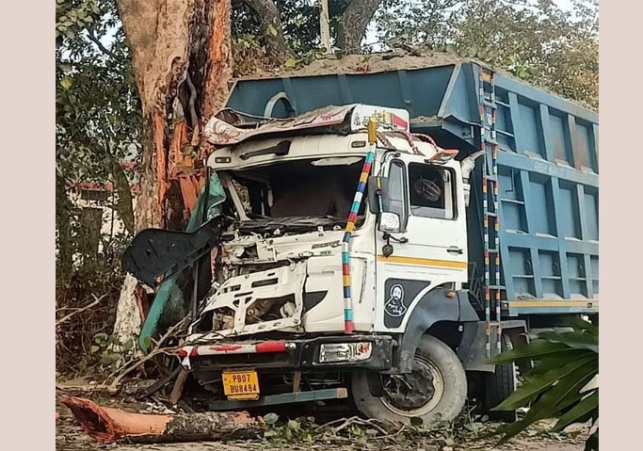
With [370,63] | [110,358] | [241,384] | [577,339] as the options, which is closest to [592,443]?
[577,339]

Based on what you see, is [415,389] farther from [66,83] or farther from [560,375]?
[66,83]

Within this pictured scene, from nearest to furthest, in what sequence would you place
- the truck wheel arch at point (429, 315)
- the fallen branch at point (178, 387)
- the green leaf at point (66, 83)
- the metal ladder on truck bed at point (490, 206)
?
the truck wheel arch at point (429, 315)
the fallen branch at point (178, 387)
the green leaf at point (66, 83)
the metal ladder on truck bed at point (490, 206)

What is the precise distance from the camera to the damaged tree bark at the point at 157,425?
465cm

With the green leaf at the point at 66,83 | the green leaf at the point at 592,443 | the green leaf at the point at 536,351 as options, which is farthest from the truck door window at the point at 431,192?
the green leaf at the point at 536,351

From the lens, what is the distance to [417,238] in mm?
4926

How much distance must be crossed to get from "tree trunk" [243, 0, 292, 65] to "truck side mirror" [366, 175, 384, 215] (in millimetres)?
1277

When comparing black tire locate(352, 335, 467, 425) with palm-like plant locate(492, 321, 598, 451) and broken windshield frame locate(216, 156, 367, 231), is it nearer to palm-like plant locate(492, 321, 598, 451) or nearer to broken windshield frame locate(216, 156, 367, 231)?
broken windshield frame locate(216, 156, 367, 231)

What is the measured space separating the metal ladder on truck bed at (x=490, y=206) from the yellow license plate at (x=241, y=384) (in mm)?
1356

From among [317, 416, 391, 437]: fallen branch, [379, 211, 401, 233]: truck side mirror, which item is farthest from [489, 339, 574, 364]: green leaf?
[317, 416, 391, 437]: fallen branch

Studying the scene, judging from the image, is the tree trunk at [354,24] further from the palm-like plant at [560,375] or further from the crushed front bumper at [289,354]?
the palm-like plant at [560,375]

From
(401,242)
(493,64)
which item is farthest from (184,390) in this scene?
(493,64)

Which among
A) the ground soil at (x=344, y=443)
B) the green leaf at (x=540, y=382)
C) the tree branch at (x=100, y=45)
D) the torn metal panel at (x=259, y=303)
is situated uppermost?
the tree branch at (x=100, y=45)

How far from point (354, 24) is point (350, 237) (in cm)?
150

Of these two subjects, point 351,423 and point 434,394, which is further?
point 434,394
